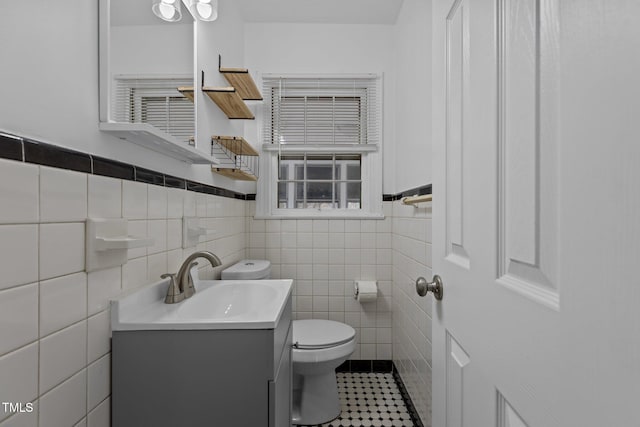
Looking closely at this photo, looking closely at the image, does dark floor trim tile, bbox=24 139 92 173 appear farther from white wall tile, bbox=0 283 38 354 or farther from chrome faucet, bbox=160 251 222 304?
chrome faucet, bbox=160 251 222 304

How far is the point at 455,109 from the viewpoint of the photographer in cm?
73

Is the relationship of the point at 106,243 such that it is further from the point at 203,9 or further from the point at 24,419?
the point at 203,9

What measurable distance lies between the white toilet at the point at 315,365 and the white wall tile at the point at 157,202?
0.73 metres

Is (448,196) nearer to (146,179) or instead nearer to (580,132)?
(580,132)

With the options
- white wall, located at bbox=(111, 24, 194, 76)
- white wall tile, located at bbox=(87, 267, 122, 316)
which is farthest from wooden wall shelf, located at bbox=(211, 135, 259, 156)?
white wall tile, located at bbox=(87, 267, 122, 316)

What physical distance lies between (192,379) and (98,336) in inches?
10.1

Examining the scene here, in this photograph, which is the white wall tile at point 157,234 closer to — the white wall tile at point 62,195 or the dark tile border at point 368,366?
the white wall tile at point 62,195

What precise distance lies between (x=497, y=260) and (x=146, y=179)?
993mm

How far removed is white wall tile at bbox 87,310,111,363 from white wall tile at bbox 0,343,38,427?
0.14 metres

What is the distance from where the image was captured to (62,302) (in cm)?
67

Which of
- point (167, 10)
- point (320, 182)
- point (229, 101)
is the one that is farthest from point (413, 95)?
point (167, 10)

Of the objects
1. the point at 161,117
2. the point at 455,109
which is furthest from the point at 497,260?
the point at 161,117

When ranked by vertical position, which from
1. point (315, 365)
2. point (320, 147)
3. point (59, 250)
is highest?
point (320, 147)

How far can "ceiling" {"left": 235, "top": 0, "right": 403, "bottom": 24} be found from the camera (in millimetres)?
2064
